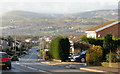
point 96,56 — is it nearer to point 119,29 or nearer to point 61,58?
point 61,58

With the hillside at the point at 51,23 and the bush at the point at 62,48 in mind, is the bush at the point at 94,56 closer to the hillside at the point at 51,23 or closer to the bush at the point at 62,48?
the bush at the point at 62,48

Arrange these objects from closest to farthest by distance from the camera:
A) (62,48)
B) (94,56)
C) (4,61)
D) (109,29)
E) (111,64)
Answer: (4,61) → (111,64) → (94,56) → (62,48) → (109,29)

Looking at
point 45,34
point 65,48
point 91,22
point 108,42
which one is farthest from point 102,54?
point 91,22

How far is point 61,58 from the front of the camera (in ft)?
144

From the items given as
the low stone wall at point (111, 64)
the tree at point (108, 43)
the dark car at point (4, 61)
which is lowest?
the low stone wall at point (111, 64)

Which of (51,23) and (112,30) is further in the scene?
(51,23)

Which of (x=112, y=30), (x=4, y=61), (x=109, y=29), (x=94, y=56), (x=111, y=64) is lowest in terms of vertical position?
(x=111, y=64)

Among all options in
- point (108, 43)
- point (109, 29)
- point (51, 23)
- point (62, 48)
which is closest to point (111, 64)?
point (108, 43)

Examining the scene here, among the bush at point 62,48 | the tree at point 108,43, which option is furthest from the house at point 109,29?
the tree at point 108,43

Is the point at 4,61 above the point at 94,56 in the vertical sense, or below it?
below

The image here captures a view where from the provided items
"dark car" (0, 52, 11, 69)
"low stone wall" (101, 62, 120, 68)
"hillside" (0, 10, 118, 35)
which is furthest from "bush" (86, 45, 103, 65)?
"hillside" (0, 10, 118, 35)

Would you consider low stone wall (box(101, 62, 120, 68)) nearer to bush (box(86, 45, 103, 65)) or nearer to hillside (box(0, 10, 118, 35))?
bush (box(86, 45, 103, 65))

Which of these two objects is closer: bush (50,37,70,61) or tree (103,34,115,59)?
tree (103,34,115,59)

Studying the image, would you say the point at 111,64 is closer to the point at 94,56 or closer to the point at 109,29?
the point at 94,56
